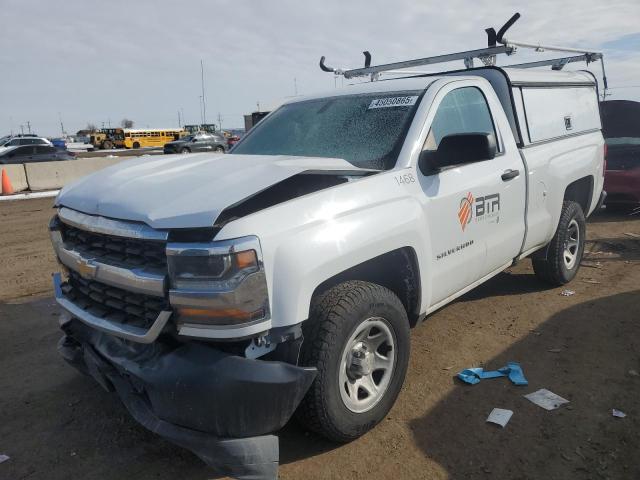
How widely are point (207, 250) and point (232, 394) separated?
0.62m

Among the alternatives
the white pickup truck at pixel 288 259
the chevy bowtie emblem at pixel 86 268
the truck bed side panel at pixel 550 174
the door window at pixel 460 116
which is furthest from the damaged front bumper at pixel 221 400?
the truck bed side panel at pixel 550 174

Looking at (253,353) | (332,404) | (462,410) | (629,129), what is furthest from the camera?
(629,129)

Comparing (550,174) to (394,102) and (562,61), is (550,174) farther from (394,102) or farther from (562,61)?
(562,61)

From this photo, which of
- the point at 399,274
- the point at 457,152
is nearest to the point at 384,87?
the point at 457,152

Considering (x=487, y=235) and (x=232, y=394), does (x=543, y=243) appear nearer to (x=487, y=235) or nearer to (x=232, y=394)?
(x=487, y=235)

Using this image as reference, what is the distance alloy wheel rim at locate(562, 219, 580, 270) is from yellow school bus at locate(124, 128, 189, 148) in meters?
50.0

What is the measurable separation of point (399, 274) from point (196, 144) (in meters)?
31.8

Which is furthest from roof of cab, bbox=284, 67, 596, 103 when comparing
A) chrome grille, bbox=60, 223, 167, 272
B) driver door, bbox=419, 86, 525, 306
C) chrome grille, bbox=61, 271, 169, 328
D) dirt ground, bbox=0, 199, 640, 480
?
chrome grille, bbox=61, 271, 169, 328

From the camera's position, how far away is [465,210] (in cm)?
347

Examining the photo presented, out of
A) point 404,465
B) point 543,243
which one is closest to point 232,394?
point 404,465

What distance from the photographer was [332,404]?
2.62 metres

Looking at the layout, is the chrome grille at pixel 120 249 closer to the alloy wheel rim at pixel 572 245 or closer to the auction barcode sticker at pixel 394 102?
the auction barcode sticker at pixel 394 102

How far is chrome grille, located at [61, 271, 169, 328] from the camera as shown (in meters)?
2.47

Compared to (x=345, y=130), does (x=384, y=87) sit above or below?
above
